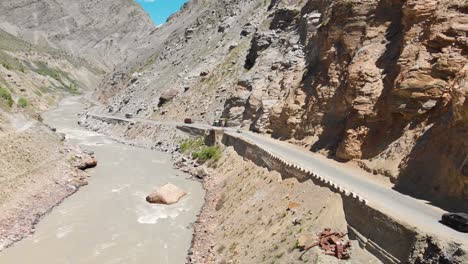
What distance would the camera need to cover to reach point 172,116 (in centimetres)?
7312

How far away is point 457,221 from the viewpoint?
50.1 ft

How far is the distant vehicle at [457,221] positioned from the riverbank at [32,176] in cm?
2251

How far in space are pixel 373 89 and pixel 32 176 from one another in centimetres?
2683

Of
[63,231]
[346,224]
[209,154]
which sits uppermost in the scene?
[346,224]

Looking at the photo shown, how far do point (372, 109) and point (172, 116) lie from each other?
50.3 meters

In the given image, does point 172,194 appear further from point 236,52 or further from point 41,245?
point 236,52

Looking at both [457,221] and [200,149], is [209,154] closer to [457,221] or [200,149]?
[200,149]

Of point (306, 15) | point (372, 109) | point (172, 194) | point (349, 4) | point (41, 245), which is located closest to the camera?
point (41, 245)

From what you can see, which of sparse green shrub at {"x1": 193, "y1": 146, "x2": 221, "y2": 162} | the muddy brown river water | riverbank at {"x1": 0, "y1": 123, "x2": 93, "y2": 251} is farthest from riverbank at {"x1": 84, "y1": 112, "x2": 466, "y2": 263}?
riverbank at {"x1": 0, "y1": 123, "x2": 93, "y2": 251}

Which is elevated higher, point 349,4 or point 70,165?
point 349,4

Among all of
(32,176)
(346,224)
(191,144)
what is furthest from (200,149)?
(346,224)

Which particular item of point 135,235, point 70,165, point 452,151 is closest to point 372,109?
point 452,151

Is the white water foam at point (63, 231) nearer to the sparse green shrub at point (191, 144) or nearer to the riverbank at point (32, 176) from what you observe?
the riverbank at point (32, 176)

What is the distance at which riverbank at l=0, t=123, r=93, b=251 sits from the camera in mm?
27609
